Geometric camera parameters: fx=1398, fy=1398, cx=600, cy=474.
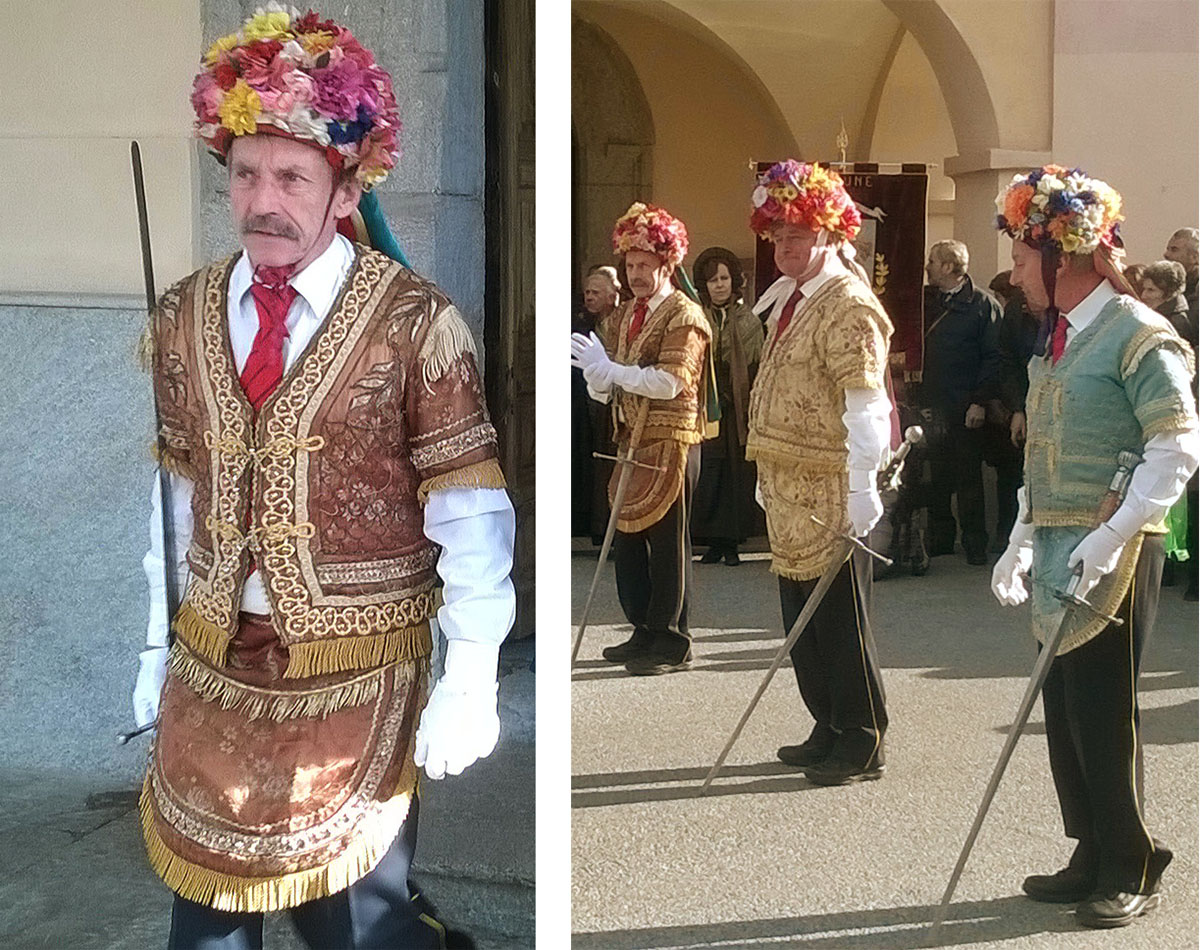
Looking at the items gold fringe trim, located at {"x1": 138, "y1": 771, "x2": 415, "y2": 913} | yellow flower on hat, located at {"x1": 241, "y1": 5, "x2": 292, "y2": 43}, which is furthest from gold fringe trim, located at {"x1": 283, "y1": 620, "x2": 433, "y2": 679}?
yellow flower on hat, located at {"x1": 241, "y1": 5, "x2": 292, "y2": 43}

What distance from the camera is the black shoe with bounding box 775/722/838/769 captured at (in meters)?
2.86

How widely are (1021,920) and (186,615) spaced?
1.79 m

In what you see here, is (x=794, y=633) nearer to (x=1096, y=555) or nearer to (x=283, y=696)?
(x=1096, y=555)

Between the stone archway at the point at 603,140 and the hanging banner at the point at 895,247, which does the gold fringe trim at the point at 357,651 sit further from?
the hanging banner at the point at 895,247

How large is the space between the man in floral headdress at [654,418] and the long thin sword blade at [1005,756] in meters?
0.68

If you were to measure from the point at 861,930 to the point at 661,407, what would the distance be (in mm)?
1164

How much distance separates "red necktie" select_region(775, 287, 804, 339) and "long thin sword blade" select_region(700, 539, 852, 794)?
0.44 meters

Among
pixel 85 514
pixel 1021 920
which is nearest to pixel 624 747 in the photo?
pixel 1021 920

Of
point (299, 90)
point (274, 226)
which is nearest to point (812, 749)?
point (274, 226)

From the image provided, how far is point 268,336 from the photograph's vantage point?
248cm

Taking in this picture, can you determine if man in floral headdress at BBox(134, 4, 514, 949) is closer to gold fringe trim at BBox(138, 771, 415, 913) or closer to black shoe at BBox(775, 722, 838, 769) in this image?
gold fringe trim at BBox(138, 771, 415, 913)

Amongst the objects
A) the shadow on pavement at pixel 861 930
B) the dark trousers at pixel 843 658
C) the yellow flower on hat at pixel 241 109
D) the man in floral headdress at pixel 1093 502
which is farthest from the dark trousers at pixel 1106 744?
the yellow flower on hat at pixel 241 109

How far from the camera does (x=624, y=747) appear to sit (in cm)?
288

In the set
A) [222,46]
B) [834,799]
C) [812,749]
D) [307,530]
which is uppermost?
[222,46]
